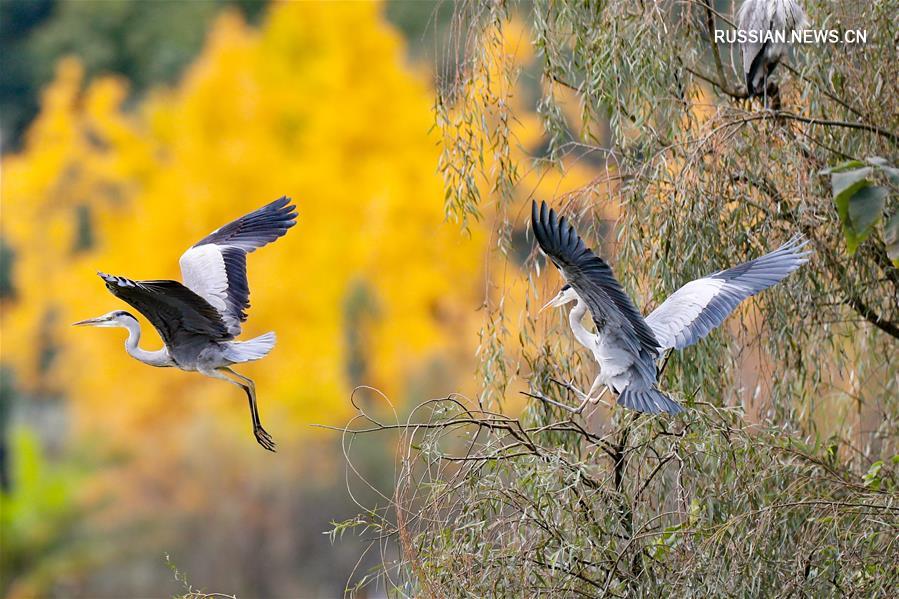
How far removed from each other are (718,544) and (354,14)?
16474 mm

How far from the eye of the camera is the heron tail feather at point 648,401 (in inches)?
147

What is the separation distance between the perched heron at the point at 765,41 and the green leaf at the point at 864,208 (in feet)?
Result: 6.11

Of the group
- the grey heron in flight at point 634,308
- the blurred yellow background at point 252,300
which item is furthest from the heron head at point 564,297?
the blurred yellow background at point 252,300

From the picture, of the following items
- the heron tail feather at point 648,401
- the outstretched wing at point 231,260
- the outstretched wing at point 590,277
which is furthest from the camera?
the outstretched wing at point 231,260

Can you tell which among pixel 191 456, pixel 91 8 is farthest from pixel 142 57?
pixel 191 456

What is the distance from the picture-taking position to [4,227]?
68.8ft

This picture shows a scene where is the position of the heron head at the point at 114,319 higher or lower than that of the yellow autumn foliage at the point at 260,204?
higher

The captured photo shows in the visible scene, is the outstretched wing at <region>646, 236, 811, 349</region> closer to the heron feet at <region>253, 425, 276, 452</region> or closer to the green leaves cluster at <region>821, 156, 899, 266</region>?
the green leaves cluster at <region>821, 156, 899, 266</region>

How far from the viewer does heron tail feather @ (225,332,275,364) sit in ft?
15.4

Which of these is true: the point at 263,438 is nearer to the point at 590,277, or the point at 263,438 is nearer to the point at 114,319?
the point at 114,319

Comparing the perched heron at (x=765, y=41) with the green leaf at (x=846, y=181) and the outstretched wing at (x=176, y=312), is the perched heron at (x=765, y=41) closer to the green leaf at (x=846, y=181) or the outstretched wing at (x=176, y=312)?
the green leaf at (x=846, y=181)

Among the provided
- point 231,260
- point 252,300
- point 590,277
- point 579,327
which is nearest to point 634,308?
point 590,277

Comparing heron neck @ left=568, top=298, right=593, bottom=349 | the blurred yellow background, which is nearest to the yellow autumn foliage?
the blurred yellow background

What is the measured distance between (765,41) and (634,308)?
1548 millimetres
